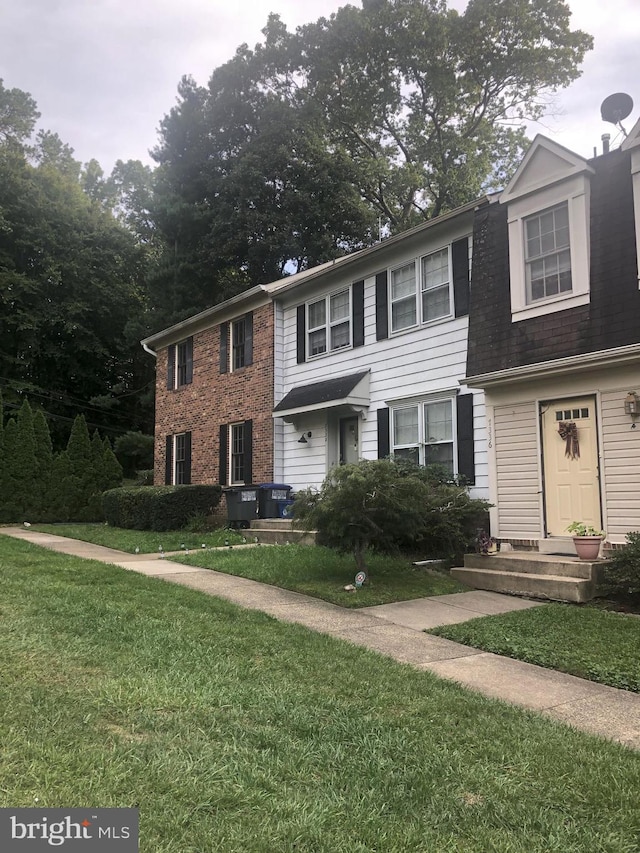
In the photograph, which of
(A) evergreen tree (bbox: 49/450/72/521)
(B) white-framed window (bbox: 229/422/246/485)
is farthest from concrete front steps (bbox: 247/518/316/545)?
(A) evergreen tree (bbox: 49/450/72/521)

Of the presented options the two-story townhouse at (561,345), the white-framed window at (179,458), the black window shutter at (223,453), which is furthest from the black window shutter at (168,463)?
the two-story townhouse at (561,345)

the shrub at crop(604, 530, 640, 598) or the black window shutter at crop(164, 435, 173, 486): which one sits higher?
the black window shutter at crop(164, 435, 173, 486)

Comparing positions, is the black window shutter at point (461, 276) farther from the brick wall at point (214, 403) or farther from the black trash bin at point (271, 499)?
the black trash bin at point (271, 499)

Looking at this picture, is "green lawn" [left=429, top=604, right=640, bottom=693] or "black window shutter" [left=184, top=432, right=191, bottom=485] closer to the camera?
"green lawn" [left=429, top=604, right=640, bottom=693]

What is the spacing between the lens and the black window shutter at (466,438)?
1045 centimetres

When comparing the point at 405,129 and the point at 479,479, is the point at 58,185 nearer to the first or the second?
the point at 405,129

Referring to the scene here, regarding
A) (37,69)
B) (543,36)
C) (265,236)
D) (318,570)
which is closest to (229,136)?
(265,236)

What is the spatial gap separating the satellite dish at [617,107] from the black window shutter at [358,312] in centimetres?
533

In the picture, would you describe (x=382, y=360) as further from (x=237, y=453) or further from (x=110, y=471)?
(x=110, y=471)

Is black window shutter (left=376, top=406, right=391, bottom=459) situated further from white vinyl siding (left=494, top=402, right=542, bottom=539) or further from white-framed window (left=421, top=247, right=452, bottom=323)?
white vinyl siding (left=494, top=402, right=542, bottom=539)

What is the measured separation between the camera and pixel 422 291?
11.8 metres

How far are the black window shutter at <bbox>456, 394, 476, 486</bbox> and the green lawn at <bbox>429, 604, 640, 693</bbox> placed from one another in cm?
356

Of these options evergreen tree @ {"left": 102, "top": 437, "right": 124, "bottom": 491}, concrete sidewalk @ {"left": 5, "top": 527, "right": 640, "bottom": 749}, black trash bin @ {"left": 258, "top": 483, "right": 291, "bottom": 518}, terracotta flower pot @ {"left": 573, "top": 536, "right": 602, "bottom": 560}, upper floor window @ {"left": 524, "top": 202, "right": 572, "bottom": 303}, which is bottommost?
concrete sidewalk @ {"left": 5, "top": 527, "right": 640, "bottom": 749}

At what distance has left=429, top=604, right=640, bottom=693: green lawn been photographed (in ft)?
16.4
